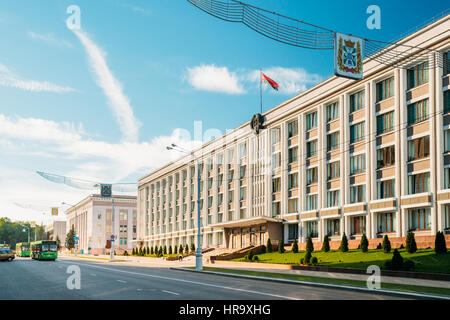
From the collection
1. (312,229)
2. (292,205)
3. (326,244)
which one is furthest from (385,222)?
(292,205)

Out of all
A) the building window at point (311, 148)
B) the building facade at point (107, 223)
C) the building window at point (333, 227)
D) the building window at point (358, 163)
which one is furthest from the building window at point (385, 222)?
the building facade at point (107, 223)

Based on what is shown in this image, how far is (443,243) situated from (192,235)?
5350 cm

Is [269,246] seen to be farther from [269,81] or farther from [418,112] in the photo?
[418,112]

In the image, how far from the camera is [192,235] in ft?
274

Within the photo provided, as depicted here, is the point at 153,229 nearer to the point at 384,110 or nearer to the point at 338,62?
the point at 384,110

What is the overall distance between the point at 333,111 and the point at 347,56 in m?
32.7

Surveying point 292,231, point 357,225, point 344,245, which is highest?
point 357,225

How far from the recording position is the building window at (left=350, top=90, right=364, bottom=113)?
4804cm

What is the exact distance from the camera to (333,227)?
166 ft

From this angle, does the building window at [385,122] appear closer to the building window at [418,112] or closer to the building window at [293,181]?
the building window at [418,112]

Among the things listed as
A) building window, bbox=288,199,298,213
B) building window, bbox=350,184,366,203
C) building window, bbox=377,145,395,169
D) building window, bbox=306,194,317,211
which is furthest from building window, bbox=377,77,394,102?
building window, bbox=288,199,298,213

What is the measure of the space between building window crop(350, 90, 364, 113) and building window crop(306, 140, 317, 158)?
6747 mm

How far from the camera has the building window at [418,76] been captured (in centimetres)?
4038
